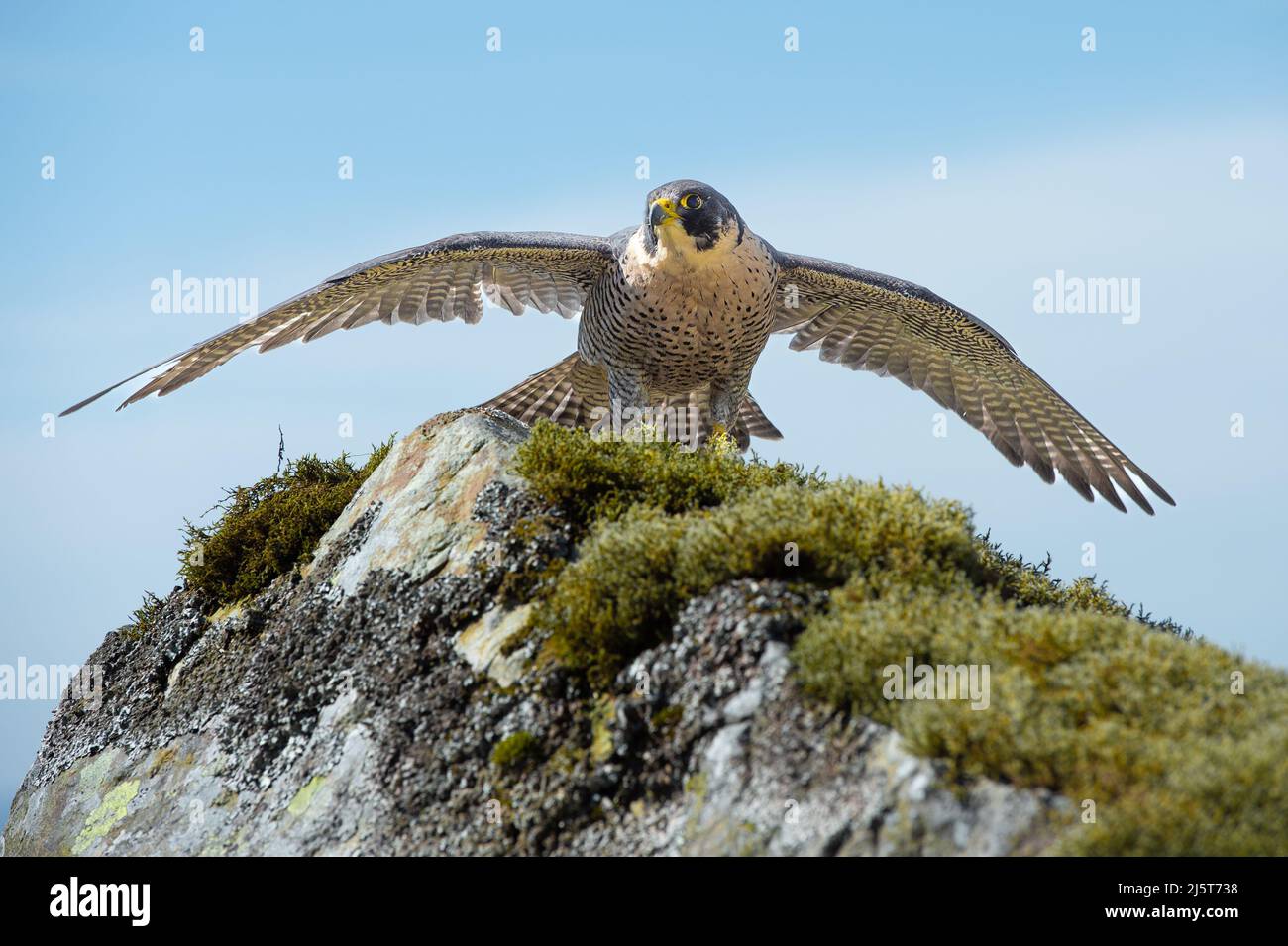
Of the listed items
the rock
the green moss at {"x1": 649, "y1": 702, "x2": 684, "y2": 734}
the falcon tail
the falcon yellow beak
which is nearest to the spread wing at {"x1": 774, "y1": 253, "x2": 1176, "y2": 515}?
the falcon tail

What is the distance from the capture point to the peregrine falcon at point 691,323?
25.2 feet

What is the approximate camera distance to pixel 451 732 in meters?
4.78

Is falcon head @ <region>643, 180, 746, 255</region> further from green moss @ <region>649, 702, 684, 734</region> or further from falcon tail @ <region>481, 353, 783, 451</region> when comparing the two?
green moss @ <region>649, 702, 684, 734</region>

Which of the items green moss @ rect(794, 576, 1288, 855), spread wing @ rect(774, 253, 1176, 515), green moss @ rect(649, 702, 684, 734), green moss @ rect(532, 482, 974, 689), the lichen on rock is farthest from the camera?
spread wing @ rect(774, 253, 1176, 515)

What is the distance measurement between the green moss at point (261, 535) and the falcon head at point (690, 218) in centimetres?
234

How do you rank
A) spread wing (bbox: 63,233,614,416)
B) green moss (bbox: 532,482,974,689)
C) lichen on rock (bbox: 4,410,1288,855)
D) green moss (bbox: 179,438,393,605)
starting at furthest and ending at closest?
spread wing (bbox: 63,233,614,416) < green moss (bbox: 179,438,393,605) < green moss (bbox: 532,482,974,689) < lichen on rock (bbox: 4,410,1288,855)

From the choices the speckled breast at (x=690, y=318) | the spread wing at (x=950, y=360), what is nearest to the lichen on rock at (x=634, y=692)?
the speckled breast at (x=690, y=318)

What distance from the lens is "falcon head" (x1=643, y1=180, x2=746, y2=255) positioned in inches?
293

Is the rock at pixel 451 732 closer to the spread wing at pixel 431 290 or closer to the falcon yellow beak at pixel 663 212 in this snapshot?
the spread wing at pixel 431 290

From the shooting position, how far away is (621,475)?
5.73 metres

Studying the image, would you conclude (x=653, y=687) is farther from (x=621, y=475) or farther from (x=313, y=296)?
(x=313, y=296)

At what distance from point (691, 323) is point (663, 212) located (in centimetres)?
84
